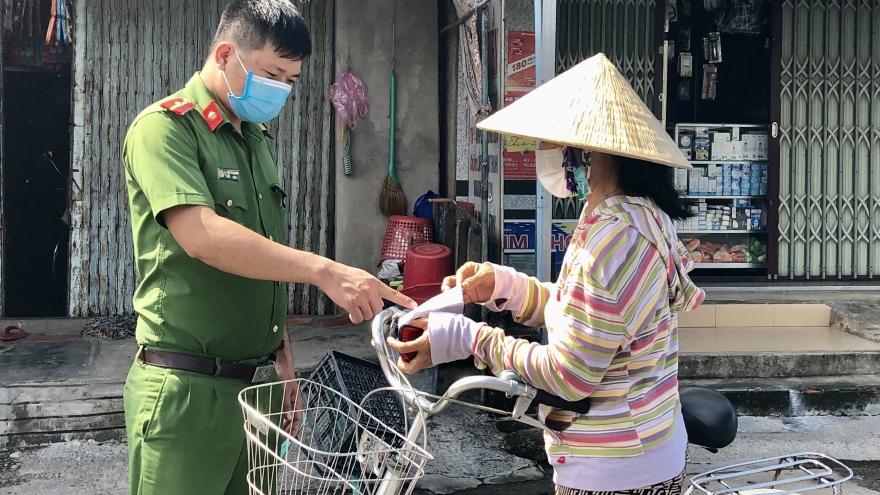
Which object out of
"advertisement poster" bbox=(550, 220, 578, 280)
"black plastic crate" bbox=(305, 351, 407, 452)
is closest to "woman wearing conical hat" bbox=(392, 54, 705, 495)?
"black plastic crate" bbox=(305, 351, 407, 452)

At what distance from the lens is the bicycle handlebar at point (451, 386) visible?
193 centimetres

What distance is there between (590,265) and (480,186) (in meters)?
4.48

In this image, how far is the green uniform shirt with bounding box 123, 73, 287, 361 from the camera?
2240 mm

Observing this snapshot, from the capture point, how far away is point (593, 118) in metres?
2.25

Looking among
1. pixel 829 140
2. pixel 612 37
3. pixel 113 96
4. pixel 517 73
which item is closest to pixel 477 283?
pixel 517 73

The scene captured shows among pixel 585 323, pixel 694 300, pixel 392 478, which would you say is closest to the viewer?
pixel 392 478

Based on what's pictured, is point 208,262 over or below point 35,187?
below

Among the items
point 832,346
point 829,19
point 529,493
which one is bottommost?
point 529,493

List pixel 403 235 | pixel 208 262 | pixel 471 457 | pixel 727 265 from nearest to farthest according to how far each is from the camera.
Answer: pixel 208 262 < pixel 471 457 < pixel 403 235 < pixel 727 265

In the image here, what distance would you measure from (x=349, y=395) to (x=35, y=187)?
5415mm

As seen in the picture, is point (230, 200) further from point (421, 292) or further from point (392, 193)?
point (392, 193)

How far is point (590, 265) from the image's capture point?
6.85 feet

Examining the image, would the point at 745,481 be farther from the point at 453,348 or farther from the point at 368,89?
the point at 368,89

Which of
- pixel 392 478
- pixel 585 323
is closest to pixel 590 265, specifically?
pixel 585 323
